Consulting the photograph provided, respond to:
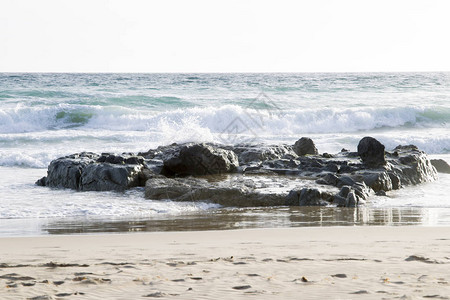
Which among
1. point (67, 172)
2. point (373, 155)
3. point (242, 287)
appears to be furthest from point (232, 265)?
point (373, 155)

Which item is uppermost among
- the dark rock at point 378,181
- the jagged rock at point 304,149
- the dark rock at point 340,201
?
the jagged rock at point 304,149

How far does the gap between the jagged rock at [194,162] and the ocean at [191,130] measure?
110 cm

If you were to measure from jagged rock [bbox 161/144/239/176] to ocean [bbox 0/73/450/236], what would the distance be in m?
1.10

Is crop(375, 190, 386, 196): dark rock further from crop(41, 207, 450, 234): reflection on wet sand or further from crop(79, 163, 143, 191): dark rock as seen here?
crop(79, 163, 143, 191): dark rock

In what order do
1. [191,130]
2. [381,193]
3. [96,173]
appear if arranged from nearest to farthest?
[381,193] < [96,173] < [191,130]

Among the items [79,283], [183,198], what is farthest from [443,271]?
[183,198]

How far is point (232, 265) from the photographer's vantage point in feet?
15.9

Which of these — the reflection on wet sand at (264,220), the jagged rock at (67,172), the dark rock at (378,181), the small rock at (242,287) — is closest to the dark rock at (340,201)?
the reflection on wet sand at (264,220)

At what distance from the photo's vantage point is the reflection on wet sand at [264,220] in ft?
24.2

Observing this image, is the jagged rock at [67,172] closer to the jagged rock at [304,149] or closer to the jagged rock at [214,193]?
the jagged rock at [214,193]

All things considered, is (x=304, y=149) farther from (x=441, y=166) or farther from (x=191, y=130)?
(x=441, y=166)

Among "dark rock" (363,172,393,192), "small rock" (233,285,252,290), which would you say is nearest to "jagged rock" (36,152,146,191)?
"dark rock" (363,172,393,192)

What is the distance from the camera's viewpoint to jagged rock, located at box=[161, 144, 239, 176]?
11.2 metres

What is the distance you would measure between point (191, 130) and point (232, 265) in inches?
411
